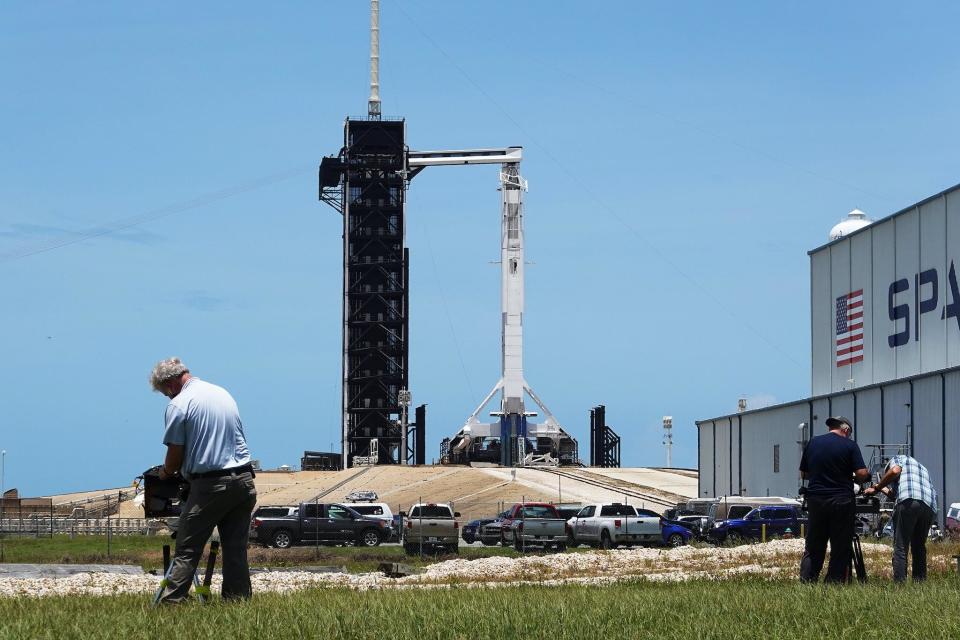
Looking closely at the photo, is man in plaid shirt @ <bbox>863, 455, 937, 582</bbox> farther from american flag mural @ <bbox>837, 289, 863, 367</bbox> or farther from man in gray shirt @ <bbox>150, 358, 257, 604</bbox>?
american flag mural @ <bbox>837, 289, 863, 367</bbox>

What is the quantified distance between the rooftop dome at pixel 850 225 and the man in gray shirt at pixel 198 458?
5267 cm

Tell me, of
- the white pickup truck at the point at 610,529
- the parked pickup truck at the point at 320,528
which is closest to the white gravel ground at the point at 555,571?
the white pickup truck at the point at 610,529

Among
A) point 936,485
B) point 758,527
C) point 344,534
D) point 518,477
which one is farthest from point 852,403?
point 518,477

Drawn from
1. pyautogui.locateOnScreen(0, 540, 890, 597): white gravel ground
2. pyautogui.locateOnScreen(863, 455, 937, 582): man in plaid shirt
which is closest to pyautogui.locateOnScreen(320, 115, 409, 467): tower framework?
pyautogui.locateOnScreen(0, 540, 890, 597): white gravel ground

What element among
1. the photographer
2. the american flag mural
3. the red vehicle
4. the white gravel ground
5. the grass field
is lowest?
the red vehicle

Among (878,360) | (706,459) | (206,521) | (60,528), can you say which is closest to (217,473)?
(206,521)

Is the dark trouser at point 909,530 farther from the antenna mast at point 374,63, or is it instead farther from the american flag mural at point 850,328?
the antenna mast at point 374,63

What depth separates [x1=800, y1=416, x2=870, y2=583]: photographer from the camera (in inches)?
488

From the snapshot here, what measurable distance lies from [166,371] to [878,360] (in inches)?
1815

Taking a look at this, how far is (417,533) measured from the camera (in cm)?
3431

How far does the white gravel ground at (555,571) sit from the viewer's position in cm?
1775

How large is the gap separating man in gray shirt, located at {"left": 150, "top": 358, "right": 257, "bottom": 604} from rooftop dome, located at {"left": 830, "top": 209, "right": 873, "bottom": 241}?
52672 mm

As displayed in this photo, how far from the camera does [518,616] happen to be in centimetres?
851

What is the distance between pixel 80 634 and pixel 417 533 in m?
27.1
